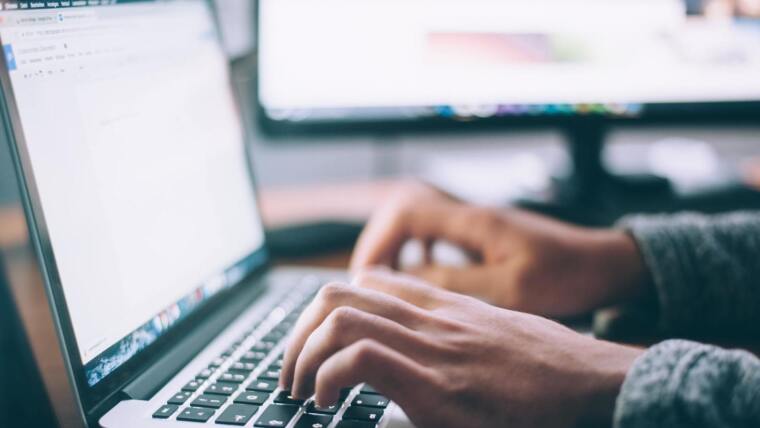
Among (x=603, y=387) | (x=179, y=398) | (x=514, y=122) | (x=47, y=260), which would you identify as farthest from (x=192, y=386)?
(x=514, y=122)

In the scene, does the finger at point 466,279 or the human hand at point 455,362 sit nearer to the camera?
the human hand at point 455,362

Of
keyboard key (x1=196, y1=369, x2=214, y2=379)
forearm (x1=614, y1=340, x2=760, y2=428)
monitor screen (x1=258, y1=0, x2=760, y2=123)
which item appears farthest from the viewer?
monitor screen (x1=258, y1=0, x2=760, y2=123)

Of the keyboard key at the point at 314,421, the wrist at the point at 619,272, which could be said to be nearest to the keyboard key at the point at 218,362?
the keyboard key at the point at 314,421

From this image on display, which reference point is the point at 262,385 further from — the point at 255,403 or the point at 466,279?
the point at 466,279

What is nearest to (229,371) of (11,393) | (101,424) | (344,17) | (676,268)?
(101,424)

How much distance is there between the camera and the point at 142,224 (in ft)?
1.57

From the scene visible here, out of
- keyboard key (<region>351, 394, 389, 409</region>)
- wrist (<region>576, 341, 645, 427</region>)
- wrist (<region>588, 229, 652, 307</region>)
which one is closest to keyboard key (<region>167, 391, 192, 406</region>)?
keyboard key (<region>351, 394, 389, 409</region>)

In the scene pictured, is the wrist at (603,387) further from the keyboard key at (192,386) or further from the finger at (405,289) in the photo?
the keyboard key at (192,386)

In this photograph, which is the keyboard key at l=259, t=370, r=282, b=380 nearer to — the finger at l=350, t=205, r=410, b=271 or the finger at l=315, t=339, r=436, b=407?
the finger at l=315, t=339, r=436, b=407

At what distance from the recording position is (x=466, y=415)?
0.35 m

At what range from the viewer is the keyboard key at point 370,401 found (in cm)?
41

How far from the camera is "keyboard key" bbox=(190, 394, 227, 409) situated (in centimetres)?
41

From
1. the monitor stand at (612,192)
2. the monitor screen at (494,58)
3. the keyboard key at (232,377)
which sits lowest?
the monitor stand at (612,192)

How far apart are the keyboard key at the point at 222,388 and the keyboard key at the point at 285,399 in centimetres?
3
